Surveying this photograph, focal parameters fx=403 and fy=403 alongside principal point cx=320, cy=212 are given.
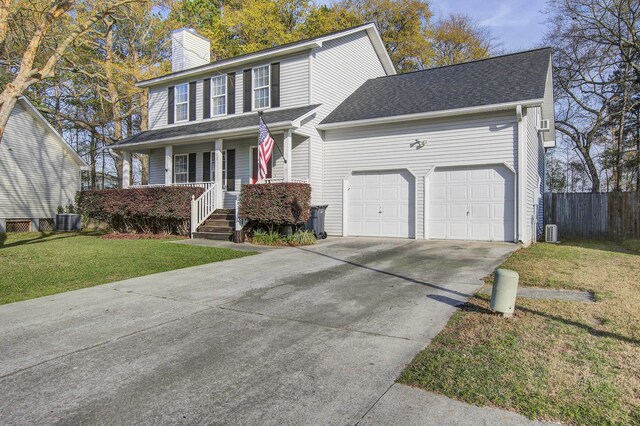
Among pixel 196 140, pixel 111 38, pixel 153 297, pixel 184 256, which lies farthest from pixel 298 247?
pixel 111 38

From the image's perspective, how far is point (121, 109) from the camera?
86.9ft

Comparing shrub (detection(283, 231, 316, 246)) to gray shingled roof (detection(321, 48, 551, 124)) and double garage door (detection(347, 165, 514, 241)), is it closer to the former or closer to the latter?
double garage door (detection(347, 165, 514, 241))

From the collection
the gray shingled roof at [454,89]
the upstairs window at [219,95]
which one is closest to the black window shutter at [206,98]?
the upstairs window at [219,95]

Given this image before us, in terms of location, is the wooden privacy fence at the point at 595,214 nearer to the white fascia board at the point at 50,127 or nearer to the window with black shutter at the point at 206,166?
the window with black shutter at the point at 206,166

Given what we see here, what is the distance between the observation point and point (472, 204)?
11.9 meters

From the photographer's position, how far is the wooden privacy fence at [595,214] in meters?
15.1

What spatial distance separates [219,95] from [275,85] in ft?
9.09

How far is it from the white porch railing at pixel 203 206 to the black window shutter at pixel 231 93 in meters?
3.44

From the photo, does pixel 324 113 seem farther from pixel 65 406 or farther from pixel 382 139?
pixel 65 406

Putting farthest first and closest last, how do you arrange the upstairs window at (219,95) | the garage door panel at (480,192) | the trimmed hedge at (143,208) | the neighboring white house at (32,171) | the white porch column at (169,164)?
1. the neighboring white house at (32,171)
2. the upstairs window at (219,95)
3. the white porch column at (169,164)
4. the trimmed hedge at (143,208)
5. the garage door panel at (480,192)

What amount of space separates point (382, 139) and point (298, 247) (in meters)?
4.81

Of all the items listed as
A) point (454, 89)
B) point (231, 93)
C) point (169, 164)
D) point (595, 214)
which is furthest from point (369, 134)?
point (595, 214)

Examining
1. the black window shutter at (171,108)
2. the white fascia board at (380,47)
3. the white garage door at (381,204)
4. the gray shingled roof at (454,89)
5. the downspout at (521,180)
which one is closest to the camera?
the downspout at (521,180)

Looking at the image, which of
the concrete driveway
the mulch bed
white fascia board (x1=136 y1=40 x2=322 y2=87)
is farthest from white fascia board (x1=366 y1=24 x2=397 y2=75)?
the concrete driveway
